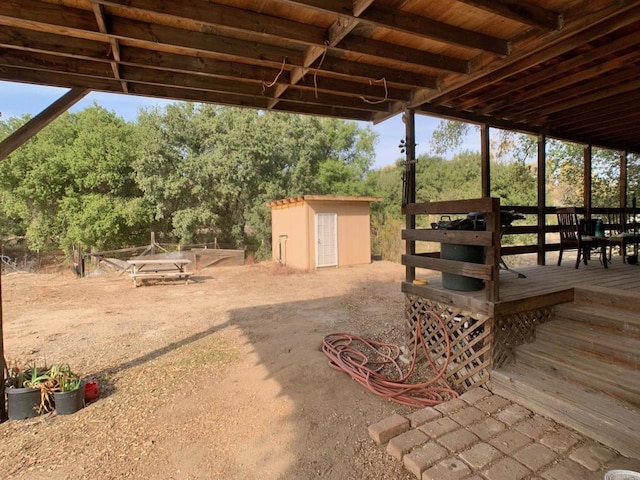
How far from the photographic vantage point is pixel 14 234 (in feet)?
58.8

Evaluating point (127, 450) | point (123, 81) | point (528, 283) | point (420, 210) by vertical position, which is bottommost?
point (127, 450)

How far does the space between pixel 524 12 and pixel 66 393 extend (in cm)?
419

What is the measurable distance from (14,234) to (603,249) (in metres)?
24.0

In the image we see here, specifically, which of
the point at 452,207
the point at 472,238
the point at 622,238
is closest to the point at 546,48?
the point at 452,207

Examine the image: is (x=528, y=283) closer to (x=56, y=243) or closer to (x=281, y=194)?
(x=281, y=194)

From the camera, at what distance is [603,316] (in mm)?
2590

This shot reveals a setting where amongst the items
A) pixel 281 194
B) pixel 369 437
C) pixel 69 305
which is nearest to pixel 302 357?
pixel 369 437

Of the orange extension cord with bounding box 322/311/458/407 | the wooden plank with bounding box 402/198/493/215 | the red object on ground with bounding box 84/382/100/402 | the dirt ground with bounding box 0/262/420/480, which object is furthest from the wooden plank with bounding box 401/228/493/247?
the red object on ground with bounding box 84/382/100/402

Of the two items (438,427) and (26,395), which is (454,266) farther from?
(26,395)

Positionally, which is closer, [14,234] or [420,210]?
[420,210]

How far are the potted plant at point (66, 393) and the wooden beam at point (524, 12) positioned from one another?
384 centimetres

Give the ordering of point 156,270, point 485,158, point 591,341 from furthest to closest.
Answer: point 156,270 < point 485,158 < point 591,341

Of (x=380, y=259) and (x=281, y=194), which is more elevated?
(x=281, y=194)

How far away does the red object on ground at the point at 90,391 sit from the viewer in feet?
9.27
